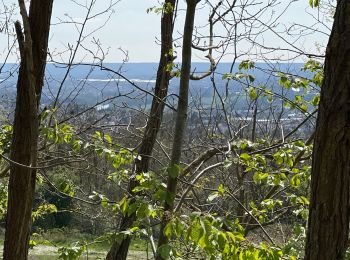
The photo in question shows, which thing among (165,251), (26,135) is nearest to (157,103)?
(26,135)

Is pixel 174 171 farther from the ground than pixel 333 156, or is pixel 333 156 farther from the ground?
pixel 333 156

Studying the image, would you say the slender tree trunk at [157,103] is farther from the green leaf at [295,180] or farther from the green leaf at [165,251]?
the green leaf at [165,251]

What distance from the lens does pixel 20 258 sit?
3.40 meters

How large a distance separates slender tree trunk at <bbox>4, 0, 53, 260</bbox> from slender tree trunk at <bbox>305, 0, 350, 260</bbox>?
2.01 m

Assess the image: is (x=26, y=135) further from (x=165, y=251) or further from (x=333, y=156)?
(x=333, y=156)

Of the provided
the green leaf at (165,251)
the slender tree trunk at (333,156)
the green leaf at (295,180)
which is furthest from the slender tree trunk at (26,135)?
the slender tree trunk at (333,156)

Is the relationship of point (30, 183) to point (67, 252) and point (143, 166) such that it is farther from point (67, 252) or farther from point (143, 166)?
point (143, 166)

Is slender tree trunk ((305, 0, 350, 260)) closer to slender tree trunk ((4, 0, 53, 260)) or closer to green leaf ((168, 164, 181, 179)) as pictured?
green leaf ((168, 164, 181, 179))

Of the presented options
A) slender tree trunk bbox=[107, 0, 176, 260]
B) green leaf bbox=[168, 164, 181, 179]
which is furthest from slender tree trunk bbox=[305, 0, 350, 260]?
slender tree trunk bbox=[107, 0, 176, 260]

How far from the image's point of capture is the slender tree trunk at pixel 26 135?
3.27 meters

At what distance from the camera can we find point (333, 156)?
1.73 m

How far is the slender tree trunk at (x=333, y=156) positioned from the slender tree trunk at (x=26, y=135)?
2011 mm

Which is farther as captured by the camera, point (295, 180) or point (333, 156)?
point (295, 180)

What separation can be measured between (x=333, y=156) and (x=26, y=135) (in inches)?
83.8
